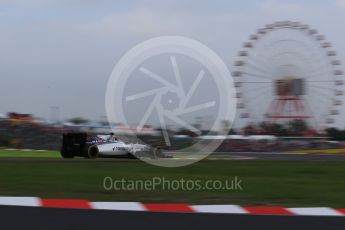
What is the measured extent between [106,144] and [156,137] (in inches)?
95.2

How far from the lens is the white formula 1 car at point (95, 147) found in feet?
52.3

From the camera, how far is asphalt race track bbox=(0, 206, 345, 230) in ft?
14.9

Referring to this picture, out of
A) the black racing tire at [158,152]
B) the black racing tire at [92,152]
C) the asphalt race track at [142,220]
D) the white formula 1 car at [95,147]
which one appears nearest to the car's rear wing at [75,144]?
the white formula 1 car at [95,147]

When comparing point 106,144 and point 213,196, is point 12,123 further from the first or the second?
point 213,196

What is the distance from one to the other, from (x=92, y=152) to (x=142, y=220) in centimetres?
1162

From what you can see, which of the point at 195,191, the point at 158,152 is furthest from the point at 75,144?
the point at 195,191

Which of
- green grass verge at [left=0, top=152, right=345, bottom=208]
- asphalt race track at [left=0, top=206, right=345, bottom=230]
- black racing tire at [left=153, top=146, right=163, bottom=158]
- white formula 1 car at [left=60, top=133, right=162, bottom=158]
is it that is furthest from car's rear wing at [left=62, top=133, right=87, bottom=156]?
asphalt race track at [left=0, top=206, right=345, bottom=230]

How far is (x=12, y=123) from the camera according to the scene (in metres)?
43.6

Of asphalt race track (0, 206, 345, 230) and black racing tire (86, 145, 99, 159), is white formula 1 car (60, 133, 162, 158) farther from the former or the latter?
asphalt race track (0, 206, 345, 230)

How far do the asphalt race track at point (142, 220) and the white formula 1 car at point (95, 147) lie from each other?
1077cm

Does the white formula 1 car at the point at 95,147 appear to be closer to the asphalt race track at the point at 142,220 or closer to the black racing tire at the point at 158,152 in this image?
the black racing tire at the point at 158,152

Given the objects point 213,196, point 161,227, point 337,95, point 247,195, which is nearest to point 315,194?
point 247,195

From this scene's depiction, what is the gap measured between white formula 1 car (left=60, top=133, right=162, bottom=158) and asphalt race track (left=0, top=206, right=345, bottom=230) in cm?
1077

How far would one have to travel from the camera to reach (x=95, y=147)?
52.9 ft
